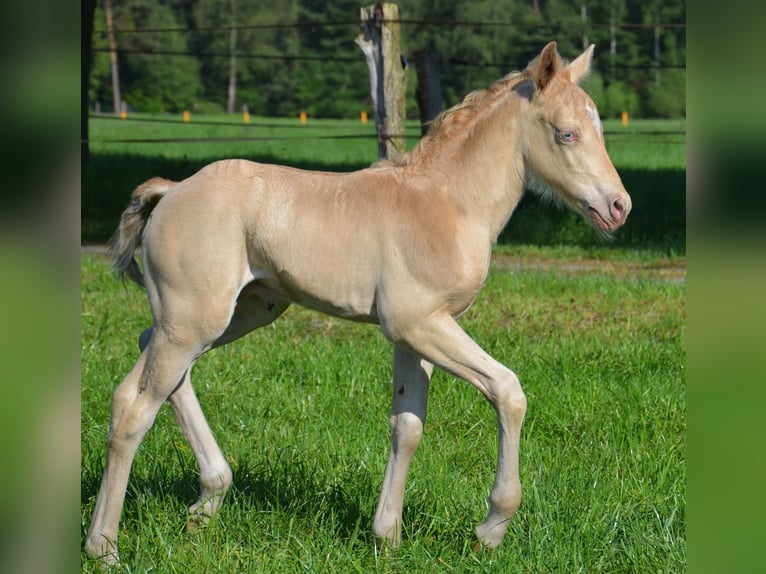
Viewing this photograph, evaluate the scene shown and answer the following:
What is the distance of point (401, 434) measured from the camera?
3809 millimetres

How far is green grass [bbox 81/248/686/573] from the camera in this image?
12.3ft

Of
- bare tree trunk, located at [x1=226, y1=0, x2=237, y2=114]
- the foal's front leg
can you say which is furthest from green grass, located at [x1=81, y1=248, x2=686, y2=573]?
bare tree trunk, located at [x1=226, y1=0, x2=237, y2=114]

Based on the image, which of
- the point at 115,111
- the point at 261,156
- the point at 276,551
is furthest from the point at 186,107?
the point at 276,551

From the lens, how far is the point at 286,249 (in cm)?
362

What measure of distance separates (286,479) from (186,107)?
162ft

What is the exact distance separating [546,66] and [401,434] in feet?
4.97

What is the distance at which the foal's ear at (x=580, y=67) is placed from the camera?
359cm

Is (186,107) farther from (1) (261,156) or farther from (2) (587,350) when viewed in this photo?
(2) (587,350)

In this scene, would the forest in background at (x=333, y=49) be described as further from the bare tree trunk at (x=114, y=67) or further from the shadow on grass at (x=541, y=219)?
the shadow on grass at (x=541, y=219)

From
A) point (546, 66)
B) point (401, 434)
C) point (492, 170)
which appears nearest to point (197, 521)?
point (401, 434)

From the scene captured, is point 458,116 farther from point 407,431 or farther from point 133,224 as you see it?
point 133,224
